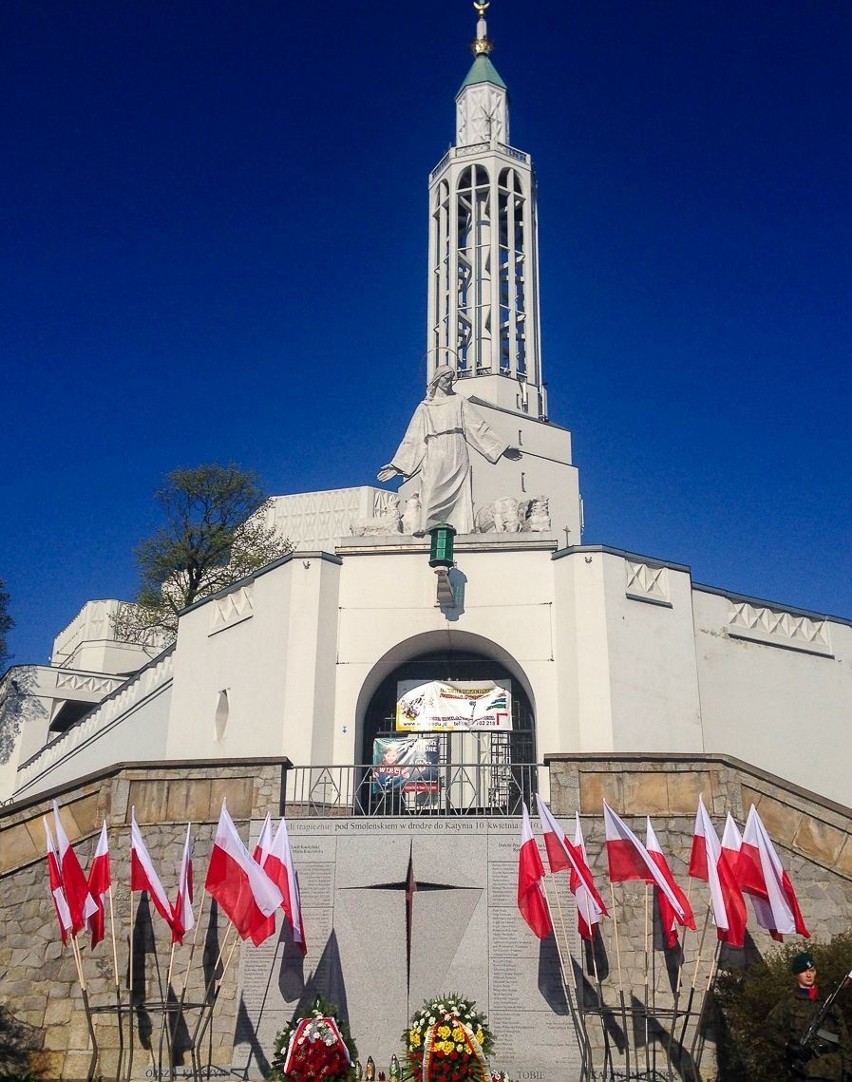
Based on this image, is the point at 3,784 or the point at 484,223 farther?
the point at 3,784

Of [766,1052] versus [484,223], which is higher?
[484,223]

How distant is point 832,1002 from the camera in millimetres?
10656

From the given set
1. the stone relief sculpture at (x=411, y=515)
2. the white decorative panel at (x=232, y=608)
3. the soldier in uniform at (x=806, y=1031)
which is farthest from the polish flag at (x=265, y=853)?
the stone relief sculpture at (x=411, y=515)

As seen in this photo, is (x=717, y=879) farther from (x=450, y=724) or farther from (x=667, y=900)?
(x=450, y=724)

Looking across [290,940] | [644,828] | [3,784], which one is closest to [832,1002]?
[644,828]

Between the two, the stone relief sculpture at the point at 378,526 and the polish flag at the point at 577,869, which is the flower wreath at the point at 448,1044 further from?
the stone relief sculpture at the point at 378,526

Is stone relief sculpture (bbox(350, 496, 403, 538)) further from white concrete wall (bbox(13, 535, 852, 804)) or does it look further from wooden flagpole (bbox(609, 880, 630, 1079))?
wooden flagpole (bbox(609, 880, 630, 1079))

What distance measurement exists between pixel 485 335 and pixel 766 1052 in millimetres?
24274

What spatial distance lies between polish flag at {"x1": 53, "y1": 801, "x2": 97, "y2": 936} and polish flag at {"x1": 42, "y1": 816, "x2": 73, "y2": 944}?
0.16 ft

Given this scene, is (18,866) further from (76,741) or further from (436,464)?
(76,741)

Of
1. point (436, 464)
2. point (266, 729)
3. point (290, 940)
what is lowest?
point (290, 940)

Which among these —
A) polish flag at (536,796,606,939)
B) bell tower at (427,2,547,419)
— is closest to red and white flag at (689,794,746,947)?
polish flag at (536,796,606,939)

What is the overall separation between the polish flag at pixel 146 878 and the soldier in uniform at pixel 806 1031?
7.38 m

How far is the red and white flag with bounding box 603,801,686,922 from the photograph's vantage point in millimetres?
13586
